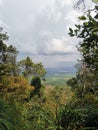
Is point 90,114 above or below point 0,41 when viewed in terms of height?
below

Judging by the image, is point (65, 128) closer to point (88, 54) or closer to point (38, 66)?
point (88, 54)

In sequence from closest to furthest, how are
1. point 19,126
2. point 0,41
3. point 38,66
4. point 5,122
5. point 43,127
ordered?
point 5,122, point 19,126, point 43,127, point 0,41, point 38,66

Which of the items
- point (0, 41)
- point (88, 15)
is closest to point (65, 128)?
→ point (88, 15)

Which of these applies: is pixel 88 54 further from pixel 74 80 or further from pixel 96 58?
pixel 74 80

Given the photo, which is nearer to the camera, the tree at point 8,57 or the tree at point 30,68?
the tree at point 8,57

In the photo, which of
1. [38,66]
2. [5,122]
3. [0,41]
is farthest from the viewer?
[38,66]

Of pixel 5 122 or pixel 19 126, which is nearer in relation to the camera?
pixel 5 122

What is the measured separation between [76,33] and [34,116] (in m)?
2.54

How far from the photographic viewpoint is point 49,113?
8688 mm

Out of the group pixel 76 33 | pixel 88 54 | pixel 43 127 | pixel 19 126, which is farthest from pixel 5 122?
pixel 88 54

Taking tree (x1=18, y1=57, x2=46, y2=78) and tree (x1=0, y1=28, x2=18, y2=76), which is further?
tree (x1=18, y1=57, x2=46, y2=78)

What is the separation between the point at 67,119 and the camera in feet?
27.2

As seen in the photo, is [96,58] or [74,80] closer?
[96,58]

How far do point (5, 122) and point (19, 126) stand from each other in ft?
2.09
